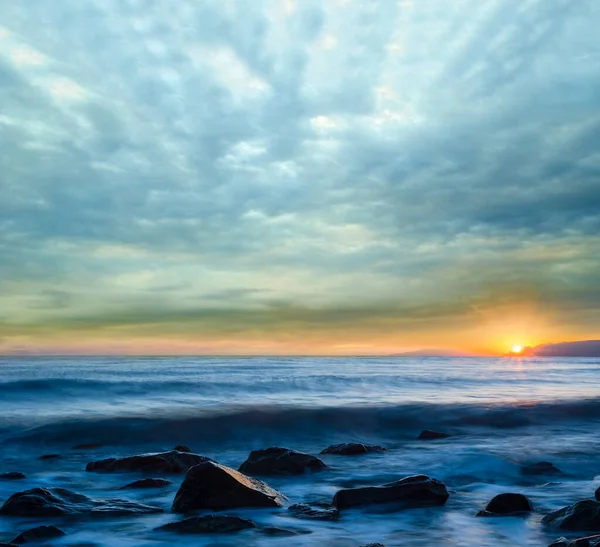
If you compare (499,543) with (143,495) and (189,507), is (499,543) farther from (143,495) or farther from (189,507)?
(143,495)

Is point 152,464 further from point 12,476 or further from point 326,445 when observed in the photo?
point 326,445

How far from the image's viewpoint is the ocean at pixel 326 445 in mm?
5625

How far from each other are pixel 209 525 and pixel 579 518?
3722 millimetres

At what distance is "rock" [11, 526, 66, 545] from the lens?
203 inches

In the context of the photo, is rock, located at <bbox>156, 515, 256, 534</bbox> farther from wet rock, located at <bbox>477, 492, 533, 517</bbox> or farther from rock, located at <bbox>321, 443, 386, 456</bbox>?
rock, located at <bbox>321, 443, 386, 456</bbox>

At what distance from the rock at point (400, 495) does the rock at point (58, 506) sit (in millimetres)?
2163

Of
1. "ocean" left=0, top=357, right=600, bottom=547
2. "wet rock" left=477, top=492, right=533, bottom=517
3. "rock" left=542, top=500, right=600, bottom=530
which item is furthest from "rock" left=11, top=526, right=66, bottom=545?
"rock" left=542, top=500, right=600, bottom=530

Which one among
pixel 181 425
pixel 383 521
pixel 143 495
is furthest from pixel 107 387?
pixel 383 521

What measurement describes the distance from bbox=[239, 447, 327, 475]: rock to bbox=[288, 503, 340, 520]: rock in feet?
8.07

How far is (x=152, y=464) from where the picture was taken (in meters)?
9.09

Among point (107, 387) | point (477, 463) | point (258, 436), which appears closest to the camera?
point (477, 463)

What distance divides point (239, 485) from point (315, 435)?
28.5 feet

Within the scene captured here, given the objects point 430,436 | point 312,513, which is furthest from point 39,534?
point 430,436

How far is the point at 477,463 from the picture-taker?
31.4 feet
